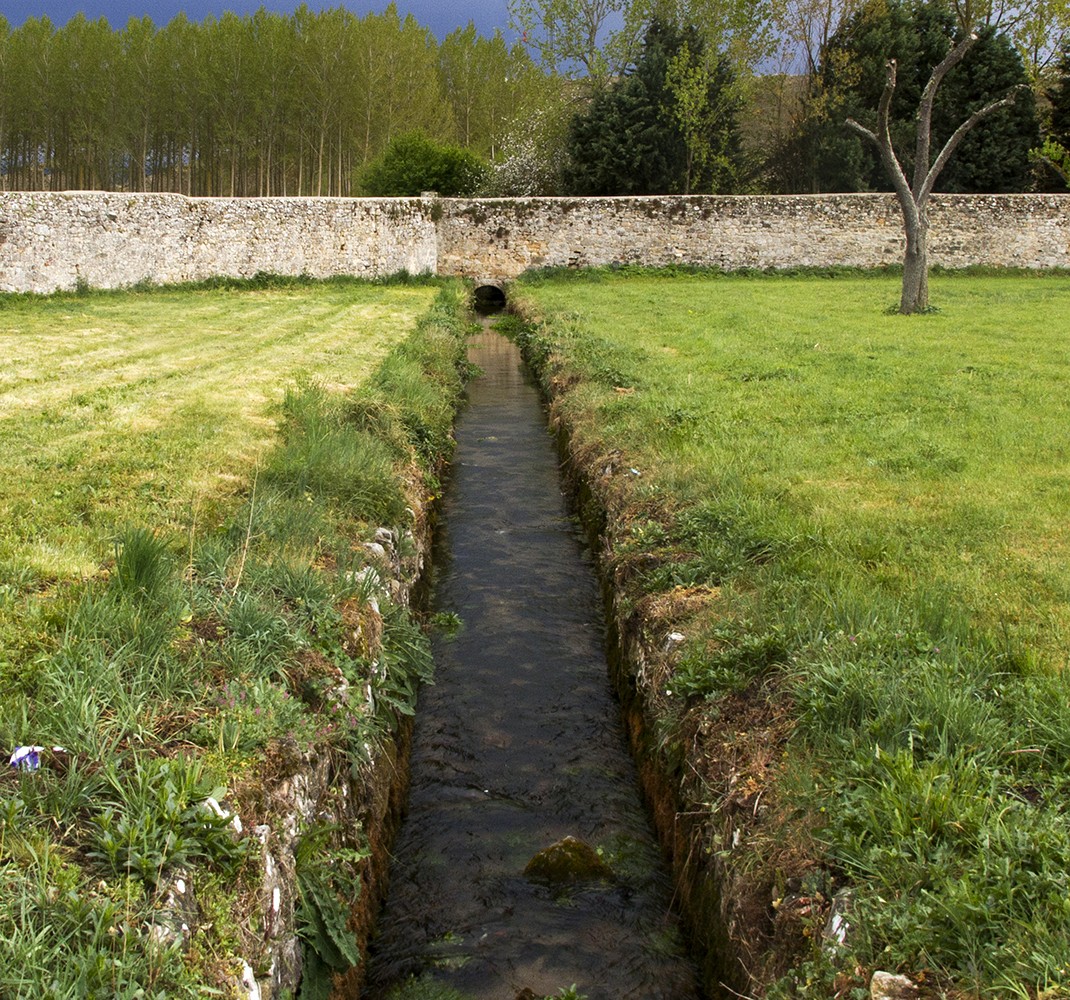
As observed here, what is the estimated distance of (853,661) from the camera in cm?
387

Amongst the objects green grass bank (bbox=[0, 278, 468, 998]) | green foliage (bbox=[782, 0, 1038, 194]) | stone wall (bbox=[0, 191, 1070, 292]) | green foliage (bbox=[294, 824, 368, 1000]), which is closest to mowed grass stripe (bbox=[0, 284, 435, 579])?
green grass bank (bbox=[0, 278, 468, 998])

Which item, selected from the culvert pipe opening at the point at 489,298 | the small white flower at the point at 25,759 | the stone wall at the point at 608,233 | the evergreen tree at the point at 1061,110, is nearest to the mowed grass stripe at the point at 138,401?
the small white flower at the point at 25,759

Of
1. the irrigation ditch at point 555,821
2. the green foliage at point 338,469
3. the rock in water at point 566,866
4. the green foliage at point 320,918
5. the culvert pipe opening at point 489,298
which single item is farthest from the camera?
the culvert pipe opening at point 489,298

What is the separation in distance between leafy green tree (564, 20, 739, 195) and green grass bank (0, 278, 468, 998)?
1030 inches

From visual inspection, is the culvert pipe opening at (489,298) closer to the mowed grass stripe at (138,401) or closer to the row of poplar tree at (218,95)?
the mowed grass stripe at (138,401)

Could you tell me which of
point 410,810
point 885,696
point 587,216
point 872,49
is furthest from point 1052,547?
point 872,49

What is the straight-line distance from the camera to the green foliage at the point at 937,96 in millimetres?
32688

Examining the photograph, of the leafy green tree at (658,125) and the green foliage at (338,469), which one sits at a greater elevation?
the leafy green tree at (658,125)

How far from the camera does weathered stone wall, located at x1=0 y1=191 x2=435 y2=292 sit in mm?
20984

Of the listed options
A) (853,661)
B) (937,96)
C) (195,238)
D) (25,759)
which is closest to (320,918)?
(25,759)

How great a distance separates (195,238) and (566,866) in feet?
77.9

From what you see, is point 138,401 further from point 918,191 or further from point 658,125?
point 658,125

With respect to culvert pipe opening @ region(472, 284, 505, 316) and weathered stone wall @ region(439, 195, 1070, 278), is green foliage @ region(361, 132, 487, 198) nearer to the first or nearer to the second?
culvert pipe opening @ region(472, 284, 505, 316)

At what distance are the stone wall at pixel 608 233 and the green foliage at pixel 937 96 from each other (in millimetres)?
5390
